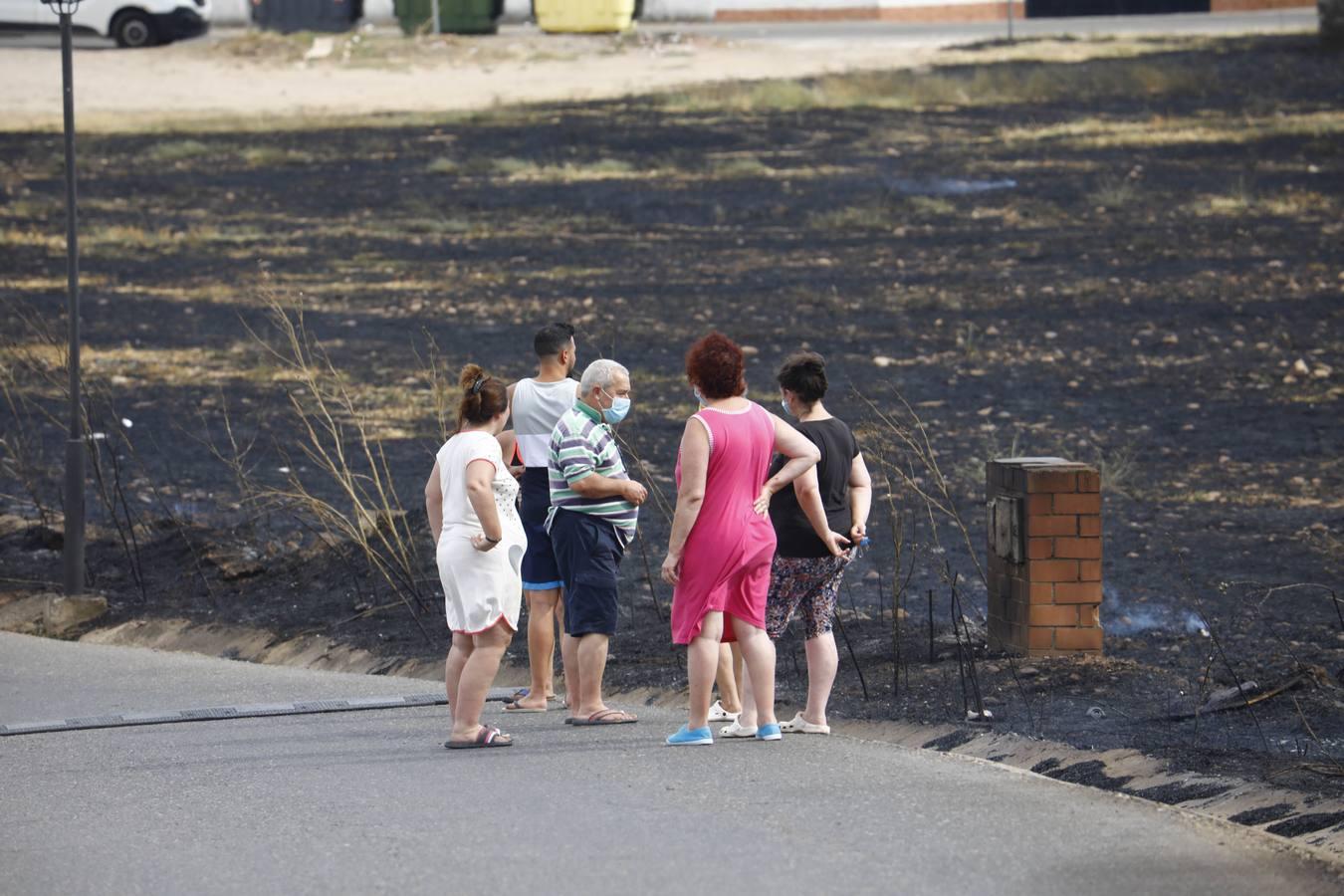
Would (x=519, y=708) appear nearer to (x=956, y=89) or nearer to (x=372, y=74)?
(x=956, y=89)

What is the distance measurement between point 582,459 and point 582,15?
40211mm

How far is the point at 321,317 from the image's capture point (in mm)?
22375

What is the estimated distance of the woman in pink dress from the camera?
8156 mm

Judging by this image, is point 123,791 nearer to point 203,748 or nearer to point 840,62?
point 203,748

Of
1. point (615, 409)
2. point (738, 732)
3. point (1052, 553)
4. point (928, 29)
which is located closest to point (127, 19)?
point (928, 29)

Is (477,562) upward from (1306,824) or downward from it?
upward

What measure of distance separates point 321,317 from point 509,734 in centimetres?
1431

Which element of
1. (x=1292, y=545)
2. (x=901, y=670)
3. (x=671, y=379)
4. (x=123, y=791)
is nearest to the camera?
(x=123, y=791)

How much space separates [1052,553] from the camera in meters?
9.55

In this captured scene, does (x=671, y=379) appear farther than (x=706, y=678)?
Yes

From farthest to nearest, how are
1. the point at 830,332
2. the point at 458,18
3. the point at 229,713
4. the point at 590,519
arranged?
the point at 458,18 → the point at 830,332 → the point at 229,713 → the point at 590,519

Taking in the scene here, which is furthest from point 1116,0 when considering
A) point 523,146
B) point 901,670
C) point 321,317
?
point 901,670

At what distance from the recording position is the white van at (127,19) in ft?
142

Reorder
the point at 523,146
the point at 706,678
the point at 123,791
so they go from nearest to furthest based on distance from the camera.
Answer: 1. the point at 123,791
2. the point at 706,678
3. the point at 523,146
